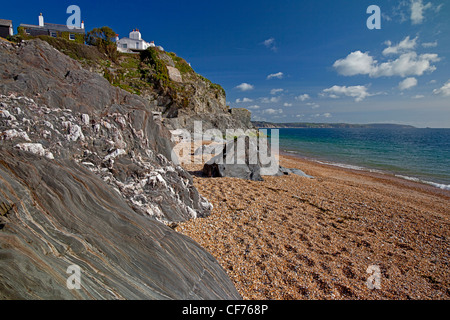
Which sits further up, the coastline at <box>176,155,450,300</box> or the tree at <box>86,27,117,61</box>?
the tree at <box>86,27,117,61</box>

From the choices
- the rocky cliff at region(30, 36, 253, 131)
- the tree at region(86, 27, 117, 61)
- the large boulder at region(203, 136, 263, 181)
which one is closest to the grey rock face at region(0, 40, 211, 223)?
the large boulder at region(203, 136, 263, 181)

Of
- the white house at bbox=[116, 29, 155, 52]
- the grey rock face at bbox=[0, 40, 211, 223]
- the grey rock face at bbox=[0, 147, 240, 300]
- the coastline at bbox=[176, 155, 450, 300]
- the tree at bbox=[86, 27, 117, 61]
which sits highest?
the white house at bbox=[116, 29, 155, 52]

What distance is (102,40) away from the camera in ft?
104

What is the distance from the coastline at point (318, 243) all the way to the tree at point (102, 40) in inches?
1290

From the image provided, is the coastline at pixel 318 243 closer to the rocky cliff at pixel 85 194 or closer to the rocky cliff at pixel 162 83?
the rocky cliff at pixel 85 194

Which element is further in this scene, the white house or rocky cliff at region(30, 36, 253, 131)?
the white house

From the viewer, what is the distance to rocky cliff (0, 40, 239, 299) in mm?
2516

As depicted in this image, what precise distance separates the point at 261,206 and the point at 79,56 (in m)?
33.7

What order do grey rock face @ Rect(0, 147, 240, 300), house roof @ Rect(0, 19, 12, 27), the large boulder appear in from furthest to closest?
house roof @ Rect(0, 19, 12, 27) < the large boulder < grey rock face @ Rect(0, 147, 240, 300)

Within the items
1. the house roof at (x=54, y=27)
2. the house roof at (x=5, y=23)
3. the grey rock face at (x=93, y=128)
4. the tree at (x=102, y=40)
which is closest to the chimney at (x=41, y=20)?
the house roof at (x=54, y=27)

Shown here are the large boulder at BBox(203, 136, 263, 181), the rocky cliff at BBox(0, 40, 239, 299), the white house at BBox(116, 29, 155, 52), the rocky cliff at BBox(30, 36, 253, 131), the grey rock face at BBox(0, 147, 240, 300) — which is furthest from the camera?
the white house at BBox(116, 29, 155, 52)

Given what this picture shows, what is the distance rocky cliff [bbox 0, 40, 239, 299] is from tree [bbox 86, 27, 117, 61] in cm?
3201

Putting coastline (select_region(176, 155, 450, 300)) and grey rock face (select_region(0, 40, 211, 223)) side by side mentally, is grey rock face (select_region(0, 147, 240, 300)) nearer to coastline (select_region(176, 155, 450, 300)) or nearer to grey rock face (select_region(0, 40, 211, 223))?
grey rock face (select_region(0, 40, 211, 223))

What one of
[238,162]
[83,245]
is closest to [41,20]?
[238,162]
